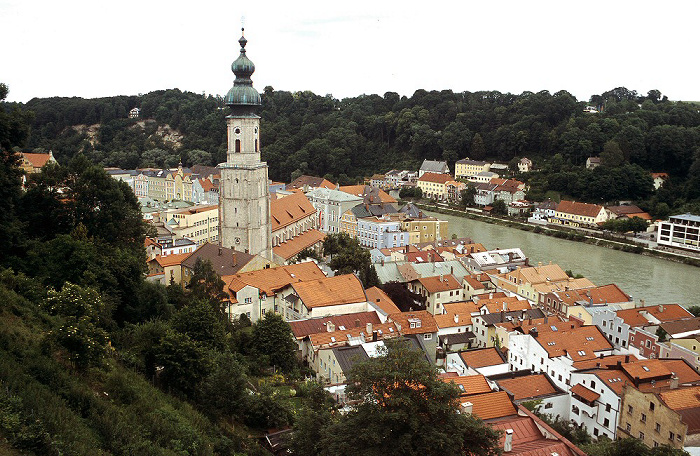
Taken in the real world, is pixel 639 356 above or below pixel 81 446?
below

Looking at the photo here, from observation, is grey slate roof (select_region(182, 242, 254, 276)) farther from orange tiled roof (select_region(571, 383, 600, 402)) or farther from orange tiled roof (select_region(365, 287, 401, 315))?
orange tiled roof (select_region(571, 383, 600, 402))

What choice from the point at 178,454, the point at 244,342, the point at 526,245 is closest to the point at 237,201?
the point at 244,342

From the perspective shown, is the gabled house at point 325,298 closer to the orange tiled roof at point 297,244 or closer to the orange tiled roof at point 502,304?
the orange tiled roof at point 502,304

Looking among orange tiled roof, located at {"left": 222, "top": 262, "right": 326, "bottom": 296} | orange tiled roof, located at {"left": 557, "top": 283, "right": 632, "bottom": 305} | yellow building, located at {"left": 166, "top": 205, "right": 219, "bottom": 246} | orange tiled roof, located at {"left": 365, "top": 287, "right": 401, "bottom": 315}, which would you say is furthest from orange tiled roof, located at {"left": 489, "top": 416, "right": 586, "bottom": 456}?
yellow building, located at {"left": 166, "top": 205, "right": 219, "bottom": 246}

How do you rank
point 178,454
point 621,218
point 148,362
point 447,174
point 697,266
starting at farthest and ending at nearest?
point 447,174
point 621,218
point 697,266
point 148,362
point 178,454

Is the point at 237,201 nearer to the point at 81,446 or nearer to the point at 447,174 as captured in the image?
the point at 81,446
